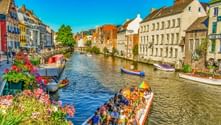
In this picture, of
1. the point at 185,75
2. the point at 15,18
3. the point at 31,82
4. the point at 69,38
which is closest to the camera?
the point at 31,82

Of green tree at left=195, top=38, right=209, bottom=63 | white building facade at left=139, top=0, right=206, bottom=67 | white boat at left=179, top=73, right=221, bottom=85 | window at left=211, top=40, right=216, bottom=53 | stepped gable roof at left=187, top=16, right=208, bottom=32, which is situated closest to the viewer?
white boat at left=179, top=73, right=221, bottom=85

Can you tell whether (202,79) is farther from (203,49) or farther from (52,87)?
(52,87)

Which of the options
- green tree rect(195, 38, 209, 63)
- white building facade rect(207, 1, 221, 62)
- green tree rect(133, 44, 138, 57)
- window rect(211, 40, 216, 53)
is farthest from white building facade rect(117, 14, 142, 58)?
window rect(211, 40, 216, 53)

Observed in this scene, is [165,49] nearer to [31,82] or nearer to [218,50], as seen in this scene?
[218,50]

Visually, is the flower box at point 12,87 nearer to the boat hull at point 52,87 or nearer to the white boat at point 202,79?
the boat hull at point 52,87

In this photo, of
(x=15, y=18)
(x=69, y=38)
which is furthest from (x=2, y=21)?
(x=69, y=38)

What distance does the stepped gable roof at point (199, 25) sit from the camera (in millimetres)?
46059

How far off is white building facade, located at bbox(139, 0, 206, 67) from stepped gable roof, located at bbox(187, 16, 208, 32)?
177 cm

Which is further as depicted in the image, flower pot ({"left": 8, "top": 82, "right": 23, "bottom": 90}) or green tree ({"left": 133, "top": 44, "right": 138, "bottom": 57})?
green tree ({"left": 133, "top": 44, "right": 138, "bottom": 57})

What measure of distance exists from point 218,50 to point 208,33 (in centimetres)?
363

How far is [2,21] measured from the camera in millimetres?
51844

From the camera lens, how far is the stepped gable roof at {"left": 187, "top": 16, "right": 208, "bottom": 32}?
46.1m

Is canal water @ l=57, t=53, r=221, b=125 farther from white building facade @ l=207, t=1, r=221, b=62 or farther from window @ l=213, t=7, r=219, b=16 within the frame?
window @ l=213, t=7, r=219, b=16

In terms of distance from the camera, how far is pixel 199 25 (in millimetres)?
48031
